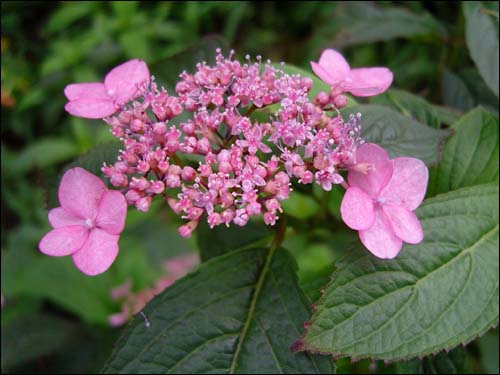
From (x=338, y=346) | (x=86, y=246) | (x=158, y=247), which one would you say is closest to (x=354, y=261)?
(x=338, y=346)

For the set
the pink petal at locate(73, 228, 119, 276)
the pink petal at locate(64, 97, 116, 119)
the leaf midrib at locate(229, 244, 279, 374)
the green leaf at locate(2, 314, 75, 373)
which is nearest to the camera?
the pink petal at locate(73, 228, 119, 276)

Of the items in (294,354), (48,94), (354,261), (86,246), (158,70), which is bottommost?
(294,354)

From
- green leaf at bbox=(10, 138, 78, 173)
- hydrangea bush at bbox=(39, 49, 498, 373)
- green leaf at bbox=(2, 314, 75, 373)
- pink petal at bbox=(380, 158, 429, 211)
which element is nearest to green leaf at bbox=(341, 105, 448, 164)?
hydrangea bush at bbox=(39, 49, 498, 373)

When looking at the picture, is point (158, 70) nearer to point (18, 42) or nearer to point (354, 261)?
point (354, 261)

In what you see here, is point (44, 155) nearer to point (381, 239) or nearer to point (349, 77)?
point (349, 77)

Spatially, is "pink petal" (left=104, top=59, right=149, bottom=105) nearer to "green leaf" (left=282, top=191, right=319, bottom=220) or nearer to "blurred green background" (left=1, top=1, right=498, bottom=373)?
"blurred green background" (left=1, top=1, right=498, bottom=373)

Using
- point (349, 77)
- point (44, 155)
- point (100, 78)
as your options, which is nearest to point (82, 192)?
point (349, 77)
